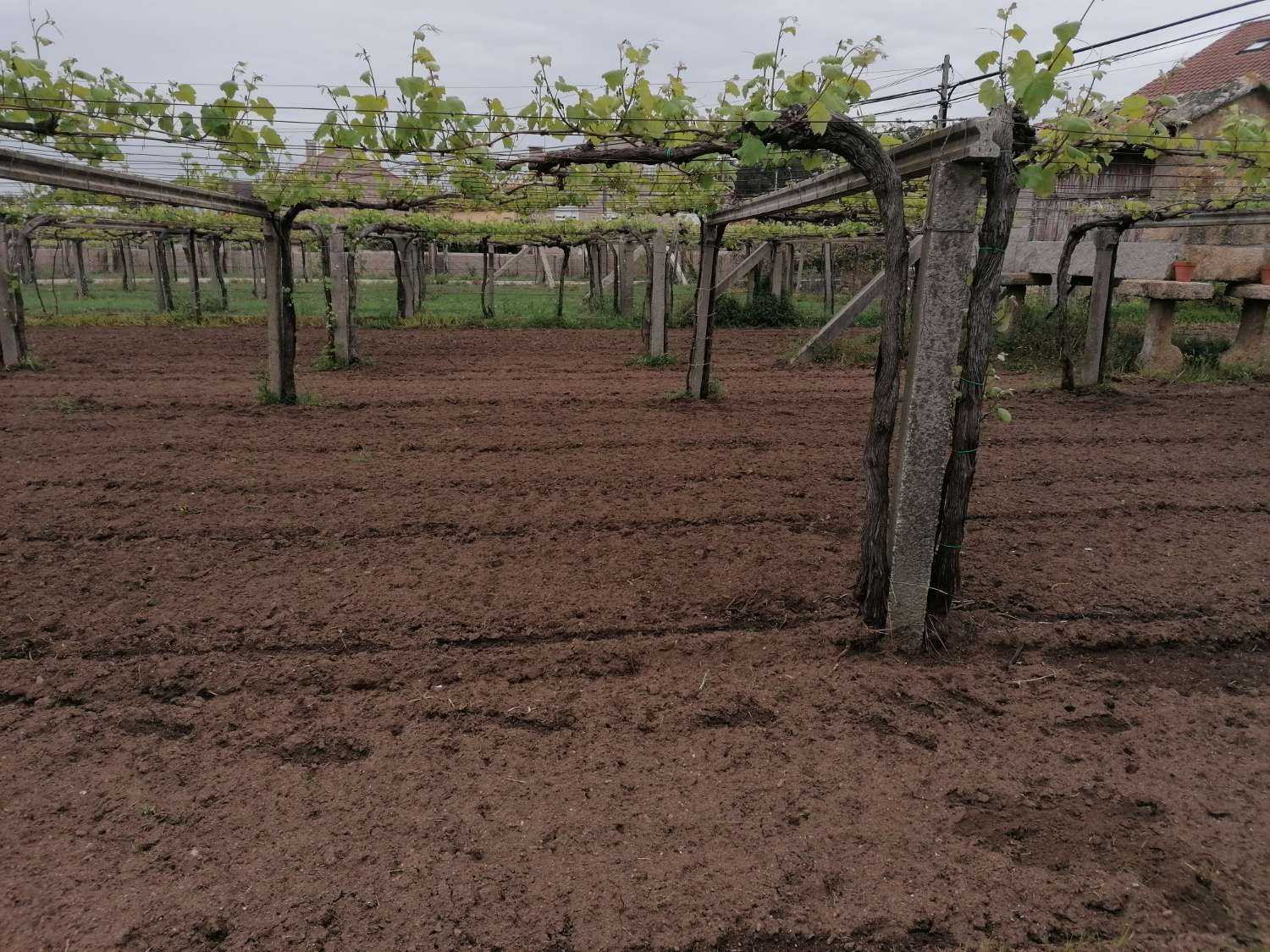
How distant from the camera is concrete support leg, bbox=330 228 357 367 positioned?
40.8 ft

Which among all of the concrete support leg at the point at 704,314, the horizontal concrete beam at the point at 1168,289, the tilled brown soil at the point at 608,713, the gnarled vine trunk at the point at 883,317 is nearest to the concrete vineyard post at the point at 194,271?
the tilled brown soil at the point at 608,713

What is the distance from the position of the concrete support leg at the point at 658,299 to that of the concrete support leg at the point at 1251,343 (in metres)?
8.88

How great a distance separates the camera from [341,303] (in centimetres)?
1278

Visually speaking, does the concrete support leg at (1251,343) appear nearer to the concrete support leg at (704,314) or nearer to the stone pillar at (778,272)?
the concrete support leg at (704,314)

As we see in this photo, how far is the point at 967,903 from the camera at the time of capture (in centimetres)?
260

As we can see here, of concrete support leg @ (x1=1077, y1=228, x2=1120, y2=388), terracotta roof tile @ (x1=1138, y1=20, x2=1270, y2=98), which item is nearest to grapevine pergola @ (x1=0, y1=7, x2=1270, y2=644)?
concrete support leg @ (x1=1077, y1=228, x2=1120, y2=388)

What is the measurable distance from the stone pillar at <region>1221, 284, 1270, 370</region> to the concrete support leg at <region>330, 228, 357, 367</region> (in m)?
13.8

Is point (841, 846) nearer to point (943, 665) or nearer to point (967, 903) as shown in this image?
point (967, 903)

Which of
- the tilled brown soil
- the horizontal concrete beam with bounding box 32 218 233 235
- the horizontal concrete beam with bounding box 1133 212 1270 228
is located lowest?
the tilled brown soil

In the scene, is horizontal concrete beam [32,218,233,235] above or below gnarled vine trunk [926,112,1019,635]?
above

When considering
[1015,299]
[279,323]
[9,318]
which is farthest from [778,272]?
[9,318]

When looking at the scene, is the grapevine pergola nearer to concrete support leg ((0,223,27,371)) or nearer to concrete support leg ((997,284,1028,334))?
concrete support leg ((0,223,27,371))

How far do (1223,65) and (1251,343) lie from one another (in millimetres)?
Answer: 12229

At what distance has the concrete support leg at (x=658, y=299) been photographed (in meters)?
12.9
